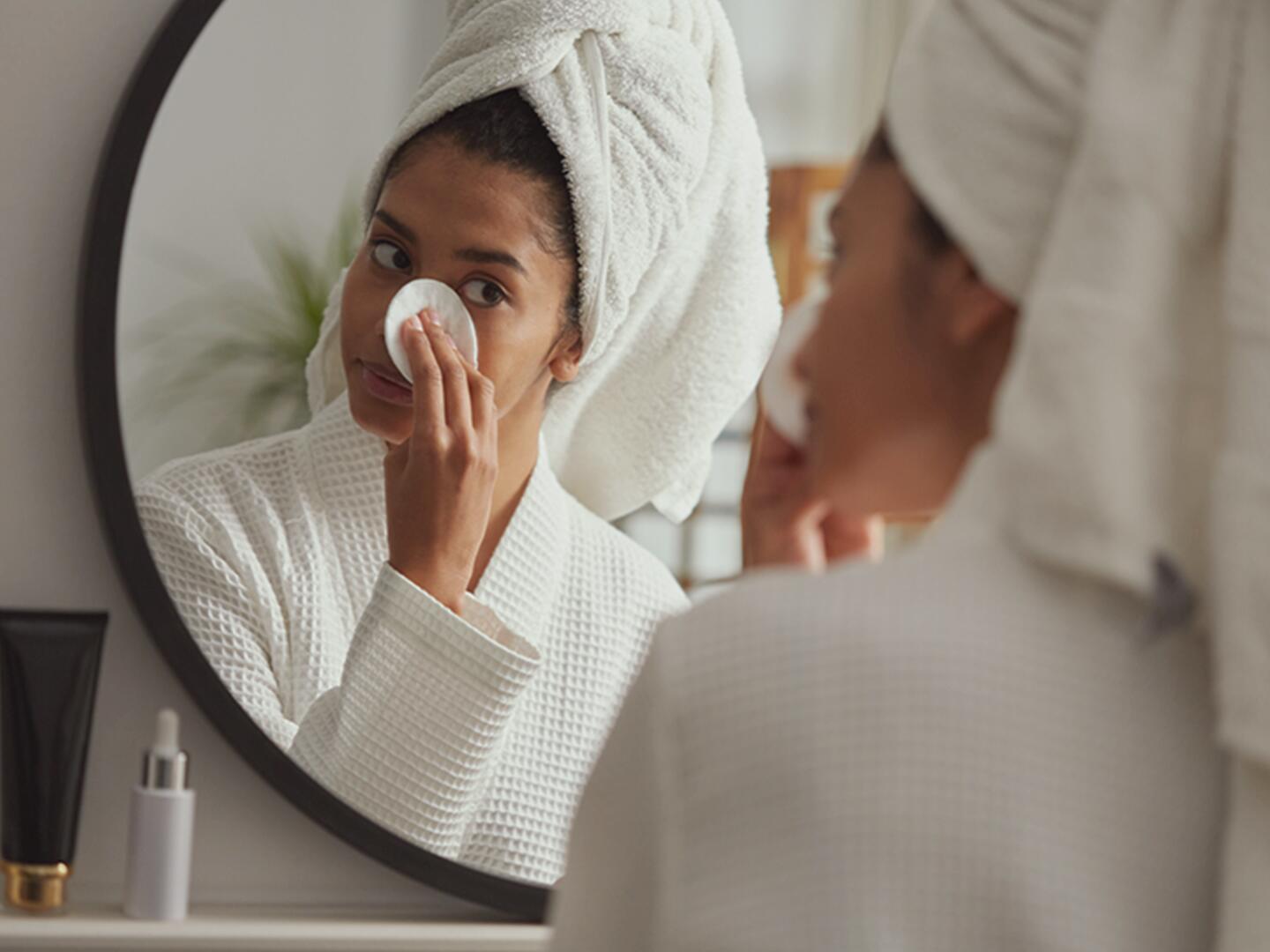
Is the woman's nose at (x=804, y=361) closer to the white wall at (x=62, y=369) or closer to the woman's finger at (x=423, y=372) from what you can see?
the woman's finger at (x=423, y=372)

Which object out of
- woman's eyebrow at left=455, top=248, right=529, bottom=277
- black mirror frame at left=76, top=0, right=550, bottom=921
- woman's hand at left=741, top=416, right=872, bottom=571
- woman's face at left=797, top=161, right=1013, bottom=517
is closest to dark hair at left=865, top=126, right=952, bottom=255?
woman's face at left=797, top=161, right=1013, bottom=517

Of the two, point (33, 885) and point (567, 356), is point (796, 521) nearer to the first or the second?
point (567, 356)

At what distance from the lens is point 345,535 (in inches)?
36.4

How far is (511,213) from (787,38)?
0.22 m

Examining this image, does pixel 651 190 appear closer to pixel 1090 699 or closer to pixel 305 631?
pixel 305 631

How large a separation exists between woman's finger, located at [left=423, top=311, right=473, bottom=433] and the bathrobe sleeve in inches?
4.0

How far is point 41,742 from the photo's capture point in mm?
871

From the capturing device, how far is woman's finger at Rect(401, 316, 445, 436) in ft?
2.95

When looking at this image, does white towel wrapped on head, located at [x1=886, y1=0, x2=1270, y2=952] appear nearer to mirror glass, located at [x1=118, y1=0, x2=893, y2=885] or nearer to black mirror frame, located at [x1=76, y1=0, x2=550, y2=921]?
mirror glass, located at [x1=118, y1=0, x2=893, y2=885]

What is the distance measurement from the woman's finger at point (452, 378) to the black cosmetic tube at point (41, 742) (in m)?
0.25

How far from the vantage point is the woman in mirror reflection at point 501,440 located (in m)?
0.91

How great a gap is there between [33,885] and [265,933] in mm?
138

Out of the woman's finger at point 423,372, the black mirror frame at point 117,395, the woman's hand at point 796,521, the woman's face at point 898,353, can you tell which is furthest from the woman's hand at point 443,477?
the woman's face at point 898,353

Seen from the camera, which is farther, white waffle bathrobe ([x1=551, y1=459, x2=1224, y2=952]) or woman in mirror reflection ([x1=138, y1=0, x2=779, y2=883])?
woman in mirror reflection ([x1=138, y1=0, x2=779, y2=883])
